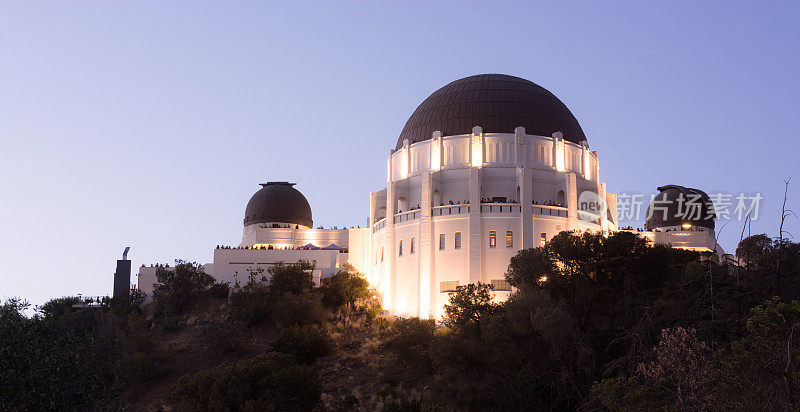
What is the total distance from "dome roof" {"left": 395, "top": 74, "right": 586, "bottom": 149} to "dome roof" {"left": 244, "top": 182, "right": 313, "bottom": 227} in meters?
17.0

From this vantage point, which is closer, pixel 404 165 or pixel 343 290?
pixel 343 290

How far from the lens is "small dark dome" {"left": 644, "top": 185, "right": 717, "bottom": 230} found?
7788 centimetres

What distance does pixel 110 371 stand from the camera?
4938 cm

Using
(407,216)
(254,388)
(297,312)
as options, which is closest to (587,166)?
(407,216)

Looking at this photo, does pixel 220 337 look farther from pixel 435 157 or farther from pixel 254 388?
pixel 435 157

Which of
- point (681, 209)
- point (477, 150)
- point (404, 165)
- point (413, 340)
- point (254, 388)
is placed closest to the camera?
point (254, 388)

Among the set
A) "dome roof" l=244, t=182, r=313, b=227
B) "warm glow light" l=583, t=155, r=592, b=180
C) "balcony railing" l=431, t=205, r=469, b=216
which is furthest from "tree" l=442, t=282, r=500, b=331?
"dome roof" l=244, t=182, r=313, b=227

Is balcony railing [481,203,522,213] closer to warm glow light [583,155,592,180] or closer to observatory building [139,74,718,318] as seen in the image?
observatory building [139,74,718,318]

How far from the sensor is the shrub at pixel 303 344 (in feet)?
178

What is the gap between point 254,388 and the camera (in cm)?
4103

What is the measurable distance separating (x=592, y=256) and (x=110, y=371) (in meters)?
28.1

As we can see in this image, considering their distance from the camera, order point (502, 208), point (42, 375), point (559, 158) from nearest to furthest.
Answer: point (42, 375) < point (502, 208) < point (559, 158)

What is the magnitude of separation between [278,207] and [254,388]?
41.7 m

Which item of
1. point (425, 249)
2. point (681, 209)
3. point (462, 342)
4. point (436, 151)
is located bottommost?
point (462, 342)
